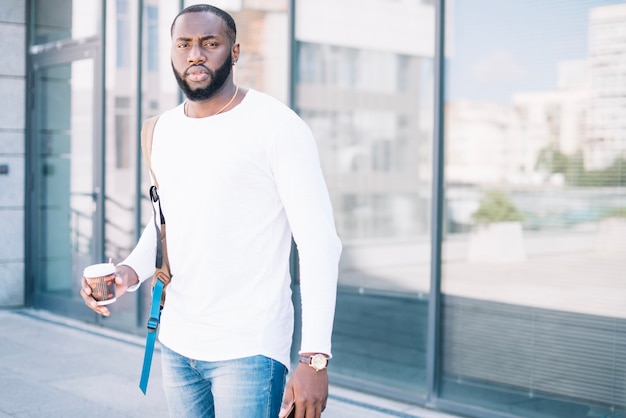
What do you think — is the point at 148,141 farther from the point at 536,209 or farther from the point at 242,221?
the point at 536,209

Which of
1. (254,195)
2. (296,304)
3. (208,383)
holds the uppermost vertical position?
(254,195)

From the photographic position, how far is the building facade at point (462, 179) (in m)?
4.55

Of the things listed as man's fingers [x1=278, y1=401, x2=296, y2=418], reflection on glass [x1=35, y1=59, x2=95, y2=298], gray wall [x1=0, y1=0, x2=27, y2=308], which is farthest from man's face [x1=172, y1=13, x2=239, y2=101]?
gray wall [x1=0, y1=0, x2=27, y2=308]

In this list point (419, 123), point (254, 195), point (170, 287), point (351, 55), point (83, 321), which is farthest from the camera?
point (83, 321)

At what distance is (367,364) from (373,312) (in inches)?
14.2

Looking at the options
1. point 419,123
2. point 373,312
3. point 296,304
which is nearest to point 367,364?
point 373,312

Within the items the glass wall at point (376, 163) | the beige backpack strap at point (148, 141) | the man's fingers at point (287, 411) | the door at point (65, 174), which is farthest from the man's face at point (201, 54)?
the door at point (65, 174)

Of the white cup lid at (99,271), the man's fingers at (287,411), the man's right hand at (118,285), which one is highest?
the white cup lid at (99,271)

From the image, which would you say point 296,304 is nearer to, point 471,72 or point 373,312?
point 373,312

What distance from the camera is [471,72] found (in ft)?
17.0

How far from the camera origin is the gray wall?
8.87 m

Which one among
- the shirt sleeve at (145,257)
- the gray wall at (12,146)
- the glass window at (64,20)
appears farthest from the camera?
the gray wall at (12,146)

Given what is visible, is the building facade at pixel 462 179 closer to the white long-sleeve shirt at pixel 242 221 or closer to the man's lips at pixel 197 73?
the white long-sleeve shirt at pixel 242 221

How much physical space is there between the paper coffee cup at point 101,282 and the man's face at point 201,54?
568 millimetres
